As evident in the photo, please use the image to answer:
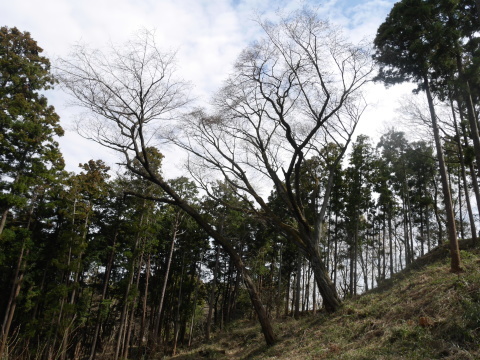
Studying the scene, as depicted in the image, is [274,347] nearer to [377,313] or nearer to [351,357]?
[377,313]

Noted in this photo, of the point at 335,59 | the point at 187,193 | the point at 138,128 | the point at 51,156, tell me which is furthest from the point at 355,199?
the point at 51,156

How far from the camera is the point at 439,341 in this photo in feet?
16.8

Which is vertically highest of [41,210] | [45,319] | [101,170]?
[101,170]

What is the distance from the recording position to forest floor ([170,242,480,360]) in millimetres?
5074

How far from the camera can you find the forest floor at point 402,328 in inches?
200

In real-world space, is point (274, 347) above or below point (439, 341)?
below

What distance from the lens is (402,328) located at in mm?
6109

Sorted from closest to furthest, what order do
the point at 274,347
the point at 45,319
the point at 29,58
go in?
1. the point at 274,347
2. the point at 29,58
3. the point at 45,319

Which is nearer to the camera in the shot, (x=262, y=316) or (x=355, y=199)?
(x=262, y=316)

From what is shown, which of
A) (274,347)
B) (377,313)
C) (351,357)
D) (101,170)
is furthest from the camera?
(101,170)

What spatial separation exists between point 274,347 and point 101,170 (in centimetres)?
1516

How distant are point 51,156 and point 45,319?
827 centimetres

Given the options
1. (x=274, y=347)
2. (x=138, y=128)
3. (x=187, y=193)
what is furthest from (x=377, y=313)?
(x=187, y=193)

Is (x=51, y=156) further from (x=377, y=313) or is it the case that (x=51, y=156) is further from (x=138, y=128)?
(x=377, y=313)
